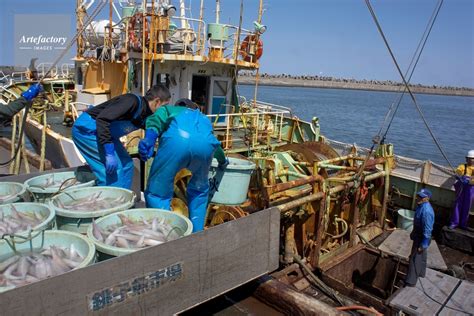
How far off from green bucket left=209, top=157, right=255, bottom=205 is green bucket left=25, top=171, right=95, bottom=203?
1.47 m

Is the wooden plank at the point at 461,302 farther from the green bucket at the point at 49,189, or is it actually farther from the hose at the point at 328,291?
the green bucket at the point at 49,189

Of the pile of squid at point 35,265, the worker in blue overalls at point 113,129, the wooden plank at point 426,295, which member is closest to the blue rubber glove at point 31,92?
the worker in blue overalls at point 113,129

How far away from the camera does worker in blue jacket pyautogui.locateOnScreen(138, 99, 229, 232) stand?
12.9ft

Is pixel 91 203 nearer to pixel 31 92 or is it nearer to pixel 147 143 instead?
pixel 147 143

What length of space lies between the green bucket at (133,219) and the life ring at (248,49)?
7.71m

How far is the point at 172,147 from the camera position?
3910 millimetres

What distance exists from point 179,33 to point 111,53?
246 cm

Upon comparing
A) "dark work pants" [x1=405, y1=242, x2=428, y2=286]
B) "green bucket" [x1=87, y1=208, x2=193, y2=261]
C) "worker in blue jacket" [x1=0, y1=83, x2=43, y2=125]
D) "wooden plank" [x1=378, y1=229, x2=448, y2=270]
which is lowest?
"wooden plank" [x1=378, y1=229, x2=448, y2=270]

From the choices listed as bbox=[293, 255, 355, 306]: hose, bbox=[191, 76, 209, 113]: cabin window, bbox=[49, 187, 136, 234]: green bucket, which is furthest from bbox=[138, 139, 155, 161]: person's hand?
bbox=[191, 76, 209, 113]: cabin window

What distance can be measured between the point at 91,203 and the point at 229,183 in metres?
1.78

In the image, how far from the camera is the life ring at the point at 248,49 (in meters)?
10.5

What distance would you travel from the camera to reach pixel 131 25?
30.9 feet

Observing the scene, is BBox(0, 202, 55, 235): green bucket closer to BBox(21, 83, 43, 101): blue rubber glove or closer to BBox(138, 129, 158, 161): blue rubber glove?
BBox(138, 129, 158, 161): blue rubber glove

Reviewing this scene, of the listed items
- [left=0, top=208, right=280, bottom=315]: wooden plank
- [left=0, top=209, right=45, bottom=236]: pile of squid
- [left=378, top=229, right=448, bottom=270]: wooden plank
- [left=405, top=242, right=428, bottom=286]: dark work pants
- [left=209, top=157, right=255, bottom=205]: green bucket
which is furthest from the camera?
[left=378, top=229, right=448, bottom=270]: wooden plank
